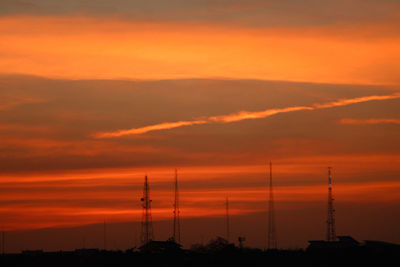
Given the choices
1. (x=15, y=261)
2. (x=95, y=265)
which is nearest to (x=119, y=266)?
(x=95, y=265)

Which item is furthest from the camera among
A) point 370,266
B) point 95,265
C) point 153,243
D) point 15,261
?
point 153,243

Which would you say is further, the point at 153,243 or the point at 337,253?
the point at 153,243

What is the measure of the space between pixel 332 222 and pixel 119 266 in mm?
41790

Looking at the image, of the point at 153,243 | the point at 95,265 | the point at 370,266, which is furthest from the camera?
the point at 153,243

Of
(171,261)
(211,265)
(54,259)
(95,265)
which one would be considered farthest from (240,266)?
(54,259)

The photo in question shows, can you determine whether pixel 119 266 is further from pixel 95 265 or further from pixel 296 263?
pixel 296 263

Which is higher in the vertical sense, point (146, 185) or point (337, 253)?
point (146, 185)

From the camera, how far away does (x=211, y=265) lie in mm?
124688

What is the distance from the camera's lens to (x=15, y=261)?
14412 centimetres

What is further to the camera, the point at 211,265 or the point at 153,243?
the point at 153,243

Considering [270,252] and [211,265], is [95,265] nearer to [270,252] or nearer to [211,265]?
[211,265]

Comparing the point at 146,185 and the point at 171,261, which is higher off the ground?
the point at 146,185

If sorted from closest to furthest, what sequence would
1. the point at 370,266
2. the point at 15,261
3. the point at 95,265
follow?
1. the point at 370,266
2. the point at 95,265
3. the point at 15,261

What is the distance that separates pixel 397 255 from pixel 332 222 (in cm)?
1718
